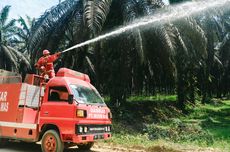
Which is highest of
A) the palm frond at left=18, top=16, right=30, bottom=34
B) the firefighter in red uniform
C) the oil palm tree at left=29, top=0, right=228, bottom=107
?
the palm frond at left=18, top=16, right=30, bottom=34

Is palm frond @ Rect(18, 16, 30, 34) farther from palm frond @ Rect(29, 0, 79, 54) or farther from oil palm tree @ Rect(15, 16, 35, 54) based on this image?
palm frond @ Rect(29, 0, 79, 54)

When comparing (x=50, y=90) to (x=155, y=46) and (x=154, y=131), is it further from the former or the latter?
(x=155, y=46)

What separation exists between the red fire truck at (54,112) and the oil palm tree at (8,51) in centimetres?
2607

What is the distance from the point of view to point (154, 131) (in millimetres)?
17109

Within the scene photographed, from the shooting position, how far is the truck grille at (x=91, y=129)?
10422 mm

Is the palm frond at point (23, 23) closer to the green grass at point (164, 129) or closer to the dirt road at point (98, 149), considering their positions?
the green grass at point (164, 129)

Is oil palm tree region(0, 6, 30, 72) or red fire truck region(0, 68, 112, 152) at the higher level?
oil palm tree region(0, 6, 30, 72)

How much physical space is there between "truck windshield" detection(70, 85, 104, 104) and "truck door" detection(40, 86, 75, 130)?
0.25 m

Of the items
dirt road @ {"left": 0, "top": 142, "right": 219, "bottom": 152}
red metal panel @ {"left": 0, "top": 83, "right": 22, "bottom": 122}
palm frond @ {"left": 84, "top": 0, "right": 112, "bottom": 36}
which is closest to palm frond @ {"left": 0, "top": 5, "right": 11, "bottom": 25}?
palm frond @ {"left": 84, "top": 0, "right": 112, "bottom": 36}

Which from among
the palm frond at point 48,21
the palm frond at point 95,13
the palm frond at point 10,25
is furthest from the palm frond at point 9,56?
the palm frond at point 95,13

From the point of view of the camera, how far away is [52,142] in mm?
10852

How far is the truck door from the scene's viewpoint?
10.6 metres

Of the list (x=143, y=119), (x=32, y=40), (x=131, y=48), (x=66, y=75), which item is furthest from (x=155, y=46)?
(x=66, y=75)

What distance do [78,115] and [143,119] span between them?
39.1 ft
